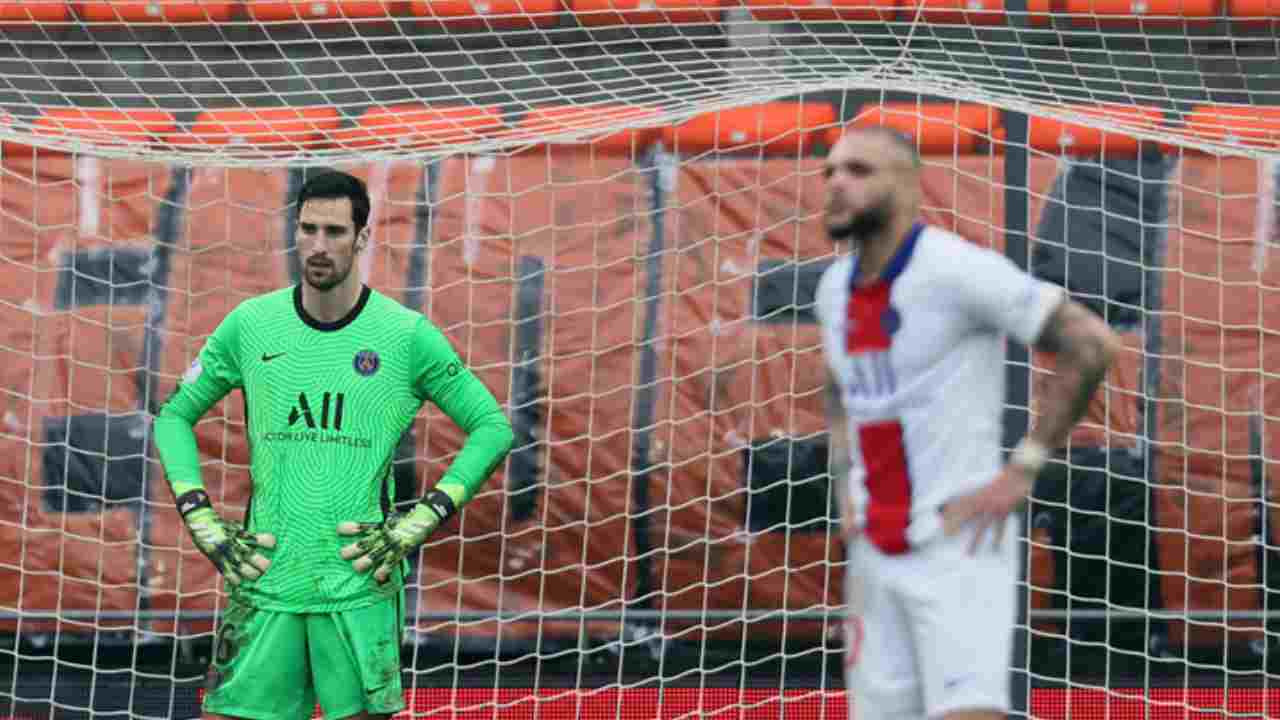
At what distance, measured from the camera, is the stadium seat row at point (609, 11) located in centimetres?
554

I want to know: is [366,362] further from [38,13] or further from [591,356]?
[38,13]

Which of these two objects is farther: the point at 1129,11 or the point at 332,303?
the point at 1129,11

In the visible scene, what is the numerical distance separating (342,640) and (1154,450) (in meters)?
2.82

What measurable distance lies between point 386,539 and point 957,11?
2.64m

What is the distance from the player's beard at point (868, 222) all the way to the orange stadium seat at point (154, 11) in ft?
11.3

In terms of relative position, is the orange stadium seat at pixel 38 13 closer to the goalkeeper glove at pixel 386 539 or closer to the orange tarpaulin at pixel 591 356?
the orange tarpaulin at pixel 591 356

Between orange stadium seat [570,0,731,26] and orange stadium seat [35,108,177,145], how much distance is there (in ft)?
4.31

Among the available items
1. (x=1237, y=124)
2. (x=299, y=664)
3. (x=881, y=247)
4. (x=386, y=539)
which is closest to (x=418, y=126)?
(x=386, y=539)

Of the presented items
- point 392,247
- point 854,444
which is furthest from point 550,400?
point 854,444

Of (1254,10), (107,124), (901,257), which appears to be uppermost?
(1254,10)

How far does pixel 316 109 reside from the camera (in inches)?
236

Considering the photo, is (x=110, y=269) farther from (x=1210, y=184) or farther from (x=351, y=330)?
(x=1210, y=184)

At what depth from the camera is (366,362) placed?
13.0ft

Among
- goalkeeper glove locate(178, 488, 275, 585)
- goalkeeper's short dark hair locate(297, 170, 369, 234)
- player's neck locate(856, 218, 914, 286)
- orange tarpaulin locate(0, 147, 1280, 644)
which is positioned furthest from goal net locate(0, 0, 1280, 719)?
player's neck locate(856, 218, 914, 286)
